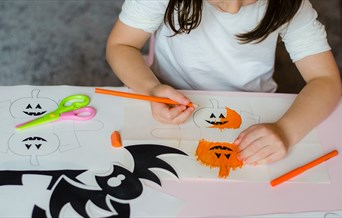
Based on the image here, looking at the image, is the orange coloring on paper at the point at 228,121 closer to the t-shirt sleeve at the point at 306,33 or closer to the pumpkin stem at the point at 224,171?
the pumpkin stem at the point at 224,171

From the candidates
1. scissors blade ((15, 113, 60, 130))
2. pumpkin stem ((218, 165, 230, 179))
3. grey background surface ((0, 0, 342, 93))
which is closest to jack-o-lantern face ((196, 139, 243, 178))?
pumpkin stem ((218, 165, 230, 179))

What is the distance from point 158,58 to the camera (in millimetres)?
896

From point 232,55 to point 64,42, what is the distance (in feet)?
2.50

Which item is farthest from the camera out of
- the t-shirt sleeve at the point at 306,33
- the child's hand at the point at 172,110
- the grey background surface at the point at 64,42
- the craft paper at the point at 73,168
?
the grey background surface at the point at 64,42

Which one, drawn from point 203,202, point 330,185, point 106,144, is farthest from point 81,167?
point 330,185

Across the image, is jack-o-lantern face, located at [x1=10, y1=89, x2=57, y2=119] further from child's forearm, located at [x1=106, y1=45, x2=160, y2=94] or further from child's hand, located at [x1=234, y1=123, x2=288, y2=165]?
child's hand, located at [x1=234, y1=123, x2=288, y2=165]

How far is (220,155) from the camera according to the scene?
631mm

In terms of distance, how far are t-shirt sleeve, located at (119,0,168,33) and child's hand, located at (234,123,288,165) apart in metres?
0.26

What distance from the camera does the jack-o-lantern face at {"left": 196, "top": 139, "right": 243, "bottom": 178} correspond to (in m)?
0.62

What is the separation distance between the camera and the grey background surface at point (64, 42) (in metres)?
1.33

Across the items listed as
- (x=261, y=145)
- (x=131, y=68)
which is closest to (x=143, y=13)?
(x=131, y=68)

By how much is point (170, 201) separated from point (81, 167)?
0.43 feet

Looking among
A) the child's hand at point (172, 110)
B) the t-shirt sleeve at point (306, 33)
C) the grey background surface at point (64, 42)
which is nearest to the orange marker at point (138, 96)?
the child's hand at point (172, 110)

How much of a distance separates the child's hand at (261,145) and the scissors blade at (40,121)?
0.27 meters
